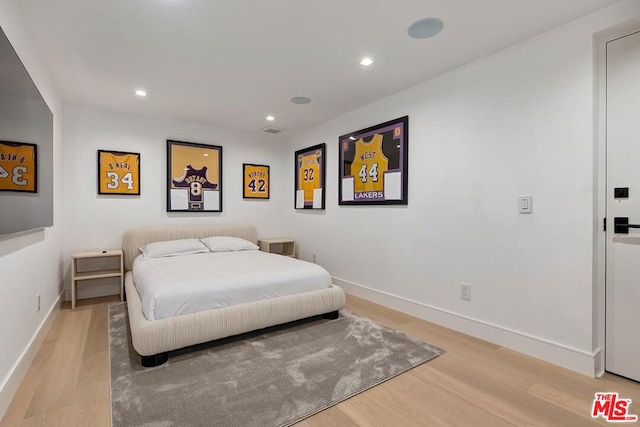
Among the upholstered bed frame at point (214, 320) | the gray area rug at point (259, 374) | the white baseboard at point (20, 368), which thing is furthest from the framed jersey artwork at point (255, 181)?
the white baseboard at point (20, 368)

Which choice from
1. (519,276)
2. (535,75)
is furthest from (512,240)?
(535,75)

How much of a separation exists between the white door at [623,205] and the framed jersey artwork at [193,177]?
439 cm

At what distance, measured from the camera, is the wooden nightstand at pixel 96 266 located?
3.41m

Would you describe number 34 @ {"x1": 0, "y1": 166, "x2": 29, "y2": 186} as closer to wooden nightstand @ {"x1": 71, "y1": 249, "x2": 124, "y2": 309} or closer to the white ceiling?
the white ceiling

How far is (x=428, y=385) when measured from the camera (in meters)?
1.94

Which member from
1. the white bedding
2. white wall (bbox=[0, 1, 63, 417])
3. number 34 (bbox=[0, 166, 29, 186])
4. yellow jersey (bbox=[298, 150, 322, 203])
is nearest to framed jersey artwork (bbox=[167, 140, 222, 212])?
the white bedding

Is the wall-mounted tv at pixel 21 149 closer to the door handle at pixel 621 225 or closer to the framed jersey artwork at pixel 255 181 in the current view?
the framed jersey artwork at pixel 255 181

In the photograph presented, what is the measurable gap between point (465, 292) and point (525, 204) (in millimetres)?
916

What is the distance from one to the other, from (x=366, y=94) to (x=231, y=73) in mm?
1449

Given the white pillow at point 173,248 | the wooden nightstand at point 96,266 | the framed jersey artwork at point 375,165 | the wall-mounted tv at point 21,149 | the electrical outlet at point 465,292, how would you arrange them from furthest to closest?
the white pillow at point 173,248, the wooden nightstand at point 96,266, the framed jersey artwork at point 375,165, the electrical outlet at point 465,292, the wall-mounted tv at point 21,149

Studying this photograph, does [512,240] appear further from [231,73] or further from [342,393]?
[231,73]

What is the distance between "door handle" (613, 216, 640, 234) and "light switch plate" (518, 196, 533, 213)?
18.6 inches

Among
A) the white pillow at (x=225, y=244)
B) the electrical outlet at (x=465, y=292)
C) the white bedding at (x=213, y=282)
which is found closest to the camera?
the white bedding at (x=213, y=282)

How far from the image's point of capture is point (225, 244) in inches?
164
